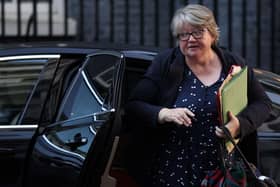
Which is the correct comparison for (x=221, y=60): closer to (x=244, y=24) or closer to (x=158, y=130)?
(x=158, y=130)

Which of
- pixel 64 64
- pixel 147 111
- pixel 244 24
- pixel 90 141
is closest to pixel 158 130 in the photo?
pixel 147 111

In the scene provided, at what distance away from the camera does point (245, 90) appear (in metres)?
3.81

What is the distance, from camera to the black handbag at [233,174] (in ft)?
11.8

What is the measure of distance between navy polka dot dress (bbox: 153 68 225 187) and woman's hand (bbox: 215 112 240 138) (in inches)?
4.1

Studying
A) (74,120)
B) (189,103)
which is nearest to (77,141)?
(74,120)

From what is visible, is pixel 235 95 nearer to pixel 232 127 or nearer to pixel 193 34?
pixel 232 127

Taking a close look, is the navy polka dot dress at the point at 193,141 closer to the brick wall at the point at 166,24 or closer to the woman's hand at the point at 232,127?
the woman's hand at the point at 232,127

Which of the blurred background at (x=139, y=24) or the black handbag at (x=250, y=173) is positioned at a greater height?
the blurred background at (x=139, y=24)

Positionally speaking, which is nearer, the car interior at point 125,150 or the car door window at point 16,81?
the car interior at point 125,150

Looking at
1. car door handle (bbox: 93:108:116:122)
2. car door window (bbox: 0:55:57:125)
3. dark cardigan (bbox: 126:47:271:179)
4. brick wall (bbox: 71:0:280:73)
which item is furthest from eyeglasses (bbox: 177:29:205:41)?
brick wall (bbox: 71:0:280:73)

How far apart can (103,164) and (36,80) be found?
0.82 m

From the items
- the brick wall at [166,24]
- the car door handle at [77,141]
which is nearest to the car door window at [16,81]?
the car door handle at [77,141]

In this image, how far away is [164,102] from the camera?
3797mm

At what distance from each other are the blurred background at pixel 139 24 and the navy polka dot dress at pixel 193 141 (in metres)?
5.94
